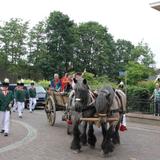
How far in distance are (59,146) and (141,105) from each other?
10117 mm

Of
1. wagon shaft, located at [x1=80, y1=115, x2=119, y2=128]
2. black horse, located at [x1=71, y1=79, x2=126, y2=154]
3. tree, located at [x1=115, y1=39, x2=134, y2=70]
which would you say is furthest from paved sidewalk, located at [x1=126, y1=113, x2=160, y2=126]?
tree, located at [x1=115, y1=39, x2=134, y2=70]

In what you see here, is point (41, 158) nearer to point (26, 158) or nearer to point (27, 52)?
point (26, 158)

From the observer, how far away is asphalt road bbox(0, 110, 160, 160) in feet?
33.4

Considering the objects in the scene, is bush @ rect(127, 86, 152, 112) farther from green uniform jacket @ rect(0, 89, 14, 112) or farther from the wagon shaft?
the wagon shaft

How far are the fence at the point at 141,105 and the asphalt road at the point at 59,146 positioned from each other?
4126 mm

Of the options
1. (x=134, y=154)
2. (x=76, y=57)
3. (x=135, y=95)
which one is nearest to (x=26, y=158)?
(x=134, y=154)

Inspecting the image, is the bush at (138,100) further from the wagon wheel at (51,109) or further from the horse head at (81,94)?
the horse head at (81,94)

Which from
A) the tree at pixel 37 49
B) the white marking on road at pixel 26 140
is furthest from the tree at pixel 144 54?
the white marking on road at pixel 26 140

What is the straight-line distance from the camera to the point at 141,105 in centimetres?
2111

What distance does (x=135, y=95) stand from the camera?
22078mm

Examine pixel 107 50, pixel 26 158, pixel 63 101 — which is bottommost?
pixel 26 158

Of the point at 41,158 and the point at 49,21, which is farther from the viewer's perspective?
the point at 49,21

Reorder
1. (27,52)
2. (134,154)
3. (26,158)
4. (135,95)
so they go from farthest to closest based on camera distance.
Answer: (27,52) → (135,95) → (134,154) → (26,158)

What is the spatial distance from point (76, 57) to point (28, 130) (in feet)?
174
